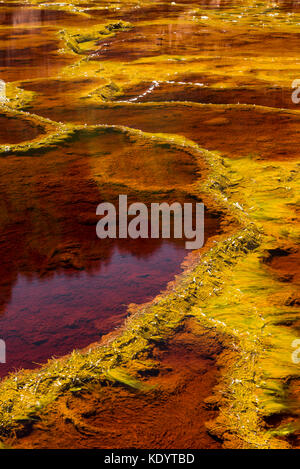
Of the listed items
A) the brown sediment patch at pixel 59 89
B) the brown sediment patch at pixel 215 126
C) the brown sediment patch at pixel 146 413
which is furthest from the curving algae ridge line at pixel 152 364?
the brown sediment patch at pixel 59 89

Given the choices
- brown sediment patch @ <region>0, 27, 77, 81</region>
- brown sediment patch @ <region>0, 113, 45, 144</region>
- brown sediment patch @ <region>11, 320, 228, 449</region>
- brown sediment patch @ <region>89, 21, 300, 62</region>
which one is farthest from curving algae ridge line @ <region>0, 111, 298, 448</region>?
brown sediment patch @ <region>89, 21, 300, 62</region>

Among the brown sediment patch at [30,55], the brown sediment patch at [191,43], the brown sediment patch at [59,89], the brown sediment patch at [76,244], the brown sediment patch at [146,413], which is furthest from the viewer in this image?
the brown sediment patch at [191,43]

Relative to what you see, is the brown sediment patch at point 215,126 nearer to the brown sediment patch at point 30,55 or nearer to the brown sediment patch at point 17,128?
the brown sediment patch at point 17,128

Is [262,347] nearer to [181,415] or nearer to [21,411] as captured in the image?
[181,415]

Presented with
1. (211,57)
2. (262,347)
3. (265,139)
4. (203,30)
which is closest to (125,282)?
(262,347)

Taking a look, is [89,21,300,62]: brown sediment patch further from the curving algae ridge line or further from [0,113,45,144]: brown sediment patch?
the curving algae ridge line

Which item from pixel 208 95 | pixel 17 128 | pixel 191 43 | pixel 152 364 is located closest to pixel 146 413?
pixel 152 364
